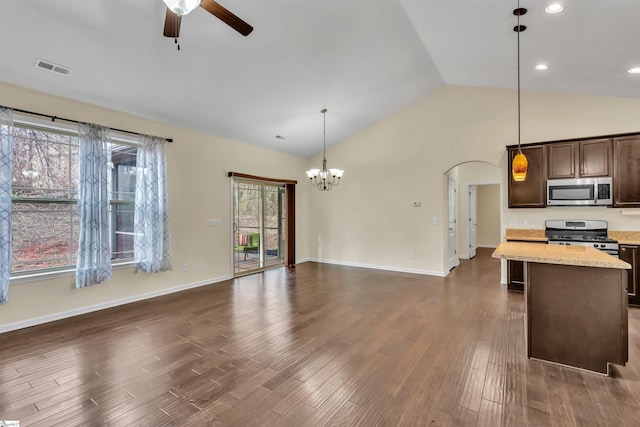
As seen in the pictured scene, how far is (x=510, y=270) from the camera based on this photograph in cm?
500

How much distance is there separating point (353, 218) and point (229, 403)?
216 inches

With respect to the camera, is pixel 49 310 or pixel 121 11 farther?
→ pixel 49 310

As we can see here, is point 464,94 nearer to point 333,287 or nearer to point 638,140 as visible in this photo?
point 638,140

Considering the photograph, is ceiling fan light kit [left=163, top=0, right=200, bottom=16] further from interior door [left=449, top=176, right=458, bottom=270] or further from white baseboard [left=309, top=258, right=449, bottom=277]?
interior door [left=449, top=176, right=458, bottom=270]

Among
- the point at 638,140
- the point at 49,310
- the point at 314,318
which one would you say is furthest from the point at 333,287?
the point at 638,140

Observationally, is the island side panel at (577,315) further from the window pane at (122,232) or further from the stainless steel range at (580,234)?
the window pane at (122,232)

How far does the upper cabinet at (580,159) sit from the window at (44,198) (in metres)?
6.89

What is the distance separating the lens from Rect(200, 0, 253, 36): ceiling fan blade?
2.12 m

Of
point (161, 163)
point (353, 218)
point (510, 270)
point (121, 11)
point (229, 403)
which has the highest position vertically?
point (121, 11)

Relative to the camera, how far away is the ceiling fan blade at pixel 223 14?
6.97ft

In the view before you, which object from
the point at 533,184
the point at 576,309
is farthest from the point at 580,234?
the point at 576,309

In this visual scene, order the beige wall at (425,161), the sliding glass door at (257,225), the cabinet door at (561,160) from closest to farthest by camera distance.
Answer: the cabinet door at (561,160), the beige wall at (425,161), the sliding glass door at (257,225)

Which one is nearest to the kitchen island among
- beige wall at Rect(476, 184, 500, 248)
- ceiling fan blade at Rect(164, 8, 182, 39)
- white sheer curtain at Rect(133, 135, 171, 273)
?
ceiling fan blade at Rect(164, 8, 182, 39)

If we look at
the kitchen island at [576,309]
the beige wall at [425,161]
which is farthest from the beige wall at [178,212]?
the kitchen island at [576,309]
